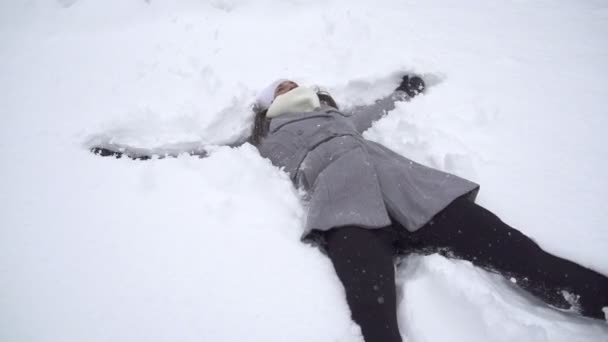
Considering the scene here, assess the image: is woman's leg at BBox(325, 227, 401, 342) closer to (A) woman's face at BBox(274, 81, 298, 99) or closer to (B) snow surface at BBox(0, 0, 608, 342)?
(B) snow surface at BBox(0, 0, 608, 342)

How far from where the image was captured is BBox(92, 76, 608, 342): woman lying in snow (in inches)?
49.3

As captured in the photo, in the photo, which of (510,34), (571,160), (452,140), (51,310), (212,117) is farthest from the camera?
(510,34)

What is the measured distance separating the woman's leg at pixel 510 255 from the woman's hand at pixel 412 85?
1.28 metres

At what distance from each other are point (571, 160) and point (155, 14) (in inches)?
149

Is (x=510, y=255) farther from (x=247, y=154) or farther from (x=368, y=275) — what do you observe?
(x=247, y=154)

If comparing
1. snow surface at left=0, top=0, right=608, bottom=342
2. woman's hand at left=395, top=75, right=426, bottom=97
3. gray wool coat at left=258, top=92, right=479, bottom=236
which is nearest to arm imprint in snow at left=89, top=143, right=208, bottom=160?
snow surface at left=0, top=0, right=608, bottom=342

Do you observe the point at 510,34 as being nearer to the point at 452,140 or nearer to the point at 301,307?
the point at 452,140

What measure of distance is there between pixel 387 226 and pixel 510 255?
0.48 m

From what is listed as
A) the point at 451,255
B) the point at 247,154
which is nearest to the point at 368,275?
the point at 451,255

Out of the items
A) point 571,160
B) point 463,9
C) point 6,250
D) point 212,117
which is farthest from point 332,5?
point 6,250

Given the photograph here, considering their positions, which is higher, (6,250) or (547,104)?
(547,104)

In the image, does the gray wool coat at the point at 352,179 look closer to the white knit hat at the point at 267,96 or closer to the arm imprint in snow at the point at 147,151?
the white knit hat at the point at 267,96

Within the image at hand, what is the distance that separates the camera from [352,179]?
157 cm

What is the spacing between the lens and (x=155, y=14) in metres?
3.53
